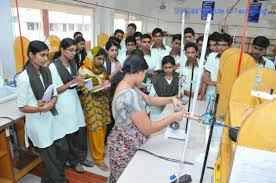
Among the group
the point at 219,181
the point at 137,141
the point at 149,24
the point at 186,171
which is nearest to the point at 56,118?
→ the point at 137,141

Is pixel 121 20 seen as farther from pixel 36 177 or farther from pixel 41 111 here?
pixel 41 111

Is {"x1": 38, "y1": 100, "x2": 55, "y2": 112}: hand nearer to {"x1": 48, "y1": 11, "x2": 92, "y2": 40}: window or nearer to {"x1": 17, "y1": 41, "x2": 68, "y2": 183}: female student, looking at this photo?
{"x1": 17, "y1": 41, "x2": 68, "y2": 183}: female student

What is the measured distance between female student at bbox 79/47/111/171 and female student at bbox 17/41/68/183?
1.23ft

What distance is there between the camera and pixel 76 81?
6.96ft

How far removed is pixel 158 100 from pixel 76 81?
0.76 meters

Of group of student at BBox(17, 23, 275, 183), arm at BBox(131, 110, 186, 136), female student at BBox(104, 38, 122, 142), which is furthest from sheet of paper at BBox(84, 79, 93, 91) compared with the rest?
arm at BBox(131, 110, 186, 136)

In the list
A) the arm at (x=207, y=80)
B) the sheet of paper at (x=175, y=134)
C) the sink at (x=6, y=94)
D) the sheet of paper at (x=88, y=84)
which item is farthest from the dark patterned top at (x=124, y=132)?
the sink at (x=6, y=94)

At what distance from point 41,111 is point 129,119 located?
79 centimetres

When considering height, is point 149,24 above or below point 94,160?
above

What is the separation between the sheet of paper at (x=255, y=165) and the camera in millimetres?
656

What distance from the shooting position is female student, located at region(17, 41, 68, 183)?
1.75 meters

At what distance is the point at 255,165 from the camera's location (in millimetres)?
662

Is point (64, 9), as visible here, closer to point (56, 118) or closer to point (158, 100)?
point (56, 118)

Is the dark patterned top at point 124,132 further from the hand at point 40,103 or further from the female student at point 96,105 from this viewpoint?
the female student at point 96,105
